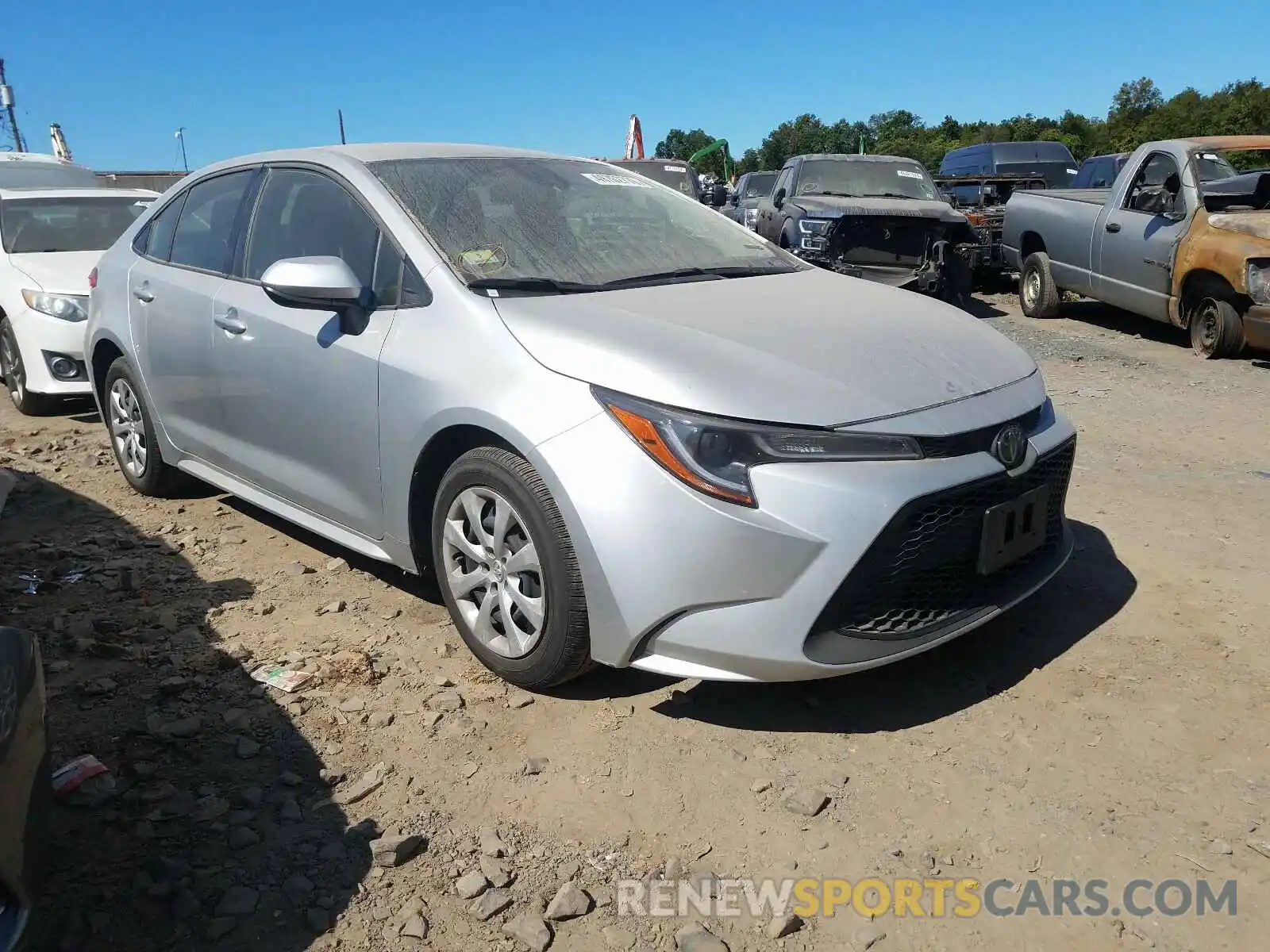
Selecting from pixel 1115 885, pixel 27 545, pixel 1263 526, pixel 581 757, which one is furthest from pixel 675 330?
pixel 27 545

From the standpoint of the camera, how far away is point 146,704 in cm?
321

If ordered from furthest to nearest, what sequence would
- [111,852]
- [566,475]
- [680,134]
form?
[680,134], [566,475], [111,852]

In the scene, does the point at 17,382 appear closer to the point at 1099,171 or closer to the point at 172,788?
the point at 172,788

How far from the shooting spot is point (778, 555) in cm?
262

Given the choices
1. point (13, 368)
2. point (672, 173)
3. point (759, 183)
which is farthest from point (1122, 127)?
point (13, 368)

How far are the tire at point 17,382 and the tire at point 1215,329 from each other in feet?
28.3

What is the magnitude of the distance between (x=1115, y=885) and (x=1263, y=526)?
2.76 meters

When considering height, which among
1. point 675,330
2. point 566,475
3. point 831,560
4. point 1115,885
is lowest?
point 1115,885

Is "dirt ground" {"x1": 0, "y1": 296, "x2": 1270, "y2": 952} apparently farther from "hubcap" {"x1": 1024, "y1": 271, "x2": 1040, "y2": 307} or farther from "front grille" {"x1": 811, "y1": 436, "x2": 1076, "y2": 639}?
"hubcap" {"x1": 1024, "y1": 271, "x2": 1040, "y2": 307}

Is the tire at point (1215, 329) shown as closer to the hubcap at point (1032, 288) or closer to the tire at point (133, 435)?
the hubcap at point (1032, 288)

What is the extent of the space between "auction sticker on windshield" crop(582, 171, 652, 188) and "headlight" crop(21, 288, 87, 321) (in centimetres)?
460

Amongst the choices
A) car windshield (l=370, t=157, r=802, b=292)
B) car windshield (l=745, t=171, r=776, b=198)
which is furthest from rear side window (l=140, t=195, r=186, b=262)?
car windshield (l=745, t=171, r=776, b=198)

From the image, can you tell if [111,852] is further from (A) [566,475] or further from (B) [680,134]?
(B) [680,134]

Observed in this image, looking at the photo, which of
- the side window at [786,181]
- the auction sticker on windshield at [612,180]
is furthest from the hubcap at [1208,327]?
the auction sticker on windshield at [612,180]
